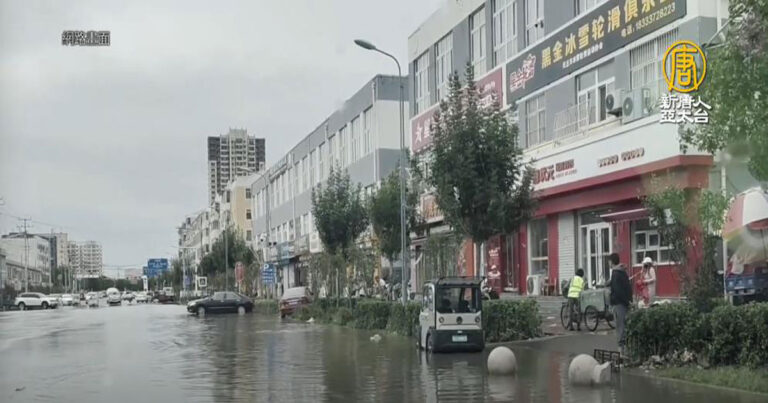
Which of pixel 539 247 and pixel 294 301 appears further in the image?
pixel 294 301

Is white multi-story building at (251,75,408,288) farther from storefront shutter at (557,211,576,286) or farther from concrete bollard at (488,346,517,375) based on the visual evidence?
concrete bollard at (488,346,517,375)

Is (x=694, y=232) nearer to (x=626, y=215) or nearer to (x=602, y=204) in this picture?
(x=626, y=215)

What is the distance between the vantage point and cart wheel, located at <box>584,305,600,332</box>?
2155 cm

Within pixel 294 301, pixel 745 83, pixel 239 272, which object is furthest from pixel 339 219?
pixel 239 272

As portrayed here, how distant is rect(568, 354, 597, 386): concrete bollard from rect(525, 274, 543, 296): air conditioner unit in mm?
17615

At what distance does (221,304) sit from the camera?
53.8m

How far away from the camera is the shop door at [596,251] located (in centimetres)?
2720

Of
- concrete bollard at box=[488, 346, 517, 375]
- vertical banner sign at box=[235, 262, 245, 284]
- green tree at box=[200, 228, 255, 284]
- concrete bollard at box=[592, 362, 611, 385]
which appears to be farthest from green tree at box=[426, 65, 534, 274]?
vertical banner sign at box=[235, 262, 245, 284]

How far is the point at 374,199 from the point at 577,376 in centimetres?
2163

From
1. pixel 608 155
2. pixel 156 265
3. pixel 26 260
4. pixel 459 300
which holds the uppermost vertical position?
pixel 608 155

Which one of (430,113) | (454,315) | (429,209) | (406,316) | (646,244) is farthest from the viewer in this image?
(429,209)

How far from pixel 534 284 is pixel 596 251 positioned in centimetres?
396

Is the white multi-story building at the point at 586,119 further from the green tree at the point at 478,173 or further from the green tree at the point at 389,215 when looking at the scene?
the green tree at the point at 389,215

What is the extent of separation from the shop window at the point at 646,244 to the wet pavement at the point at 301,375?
5.32 meters
